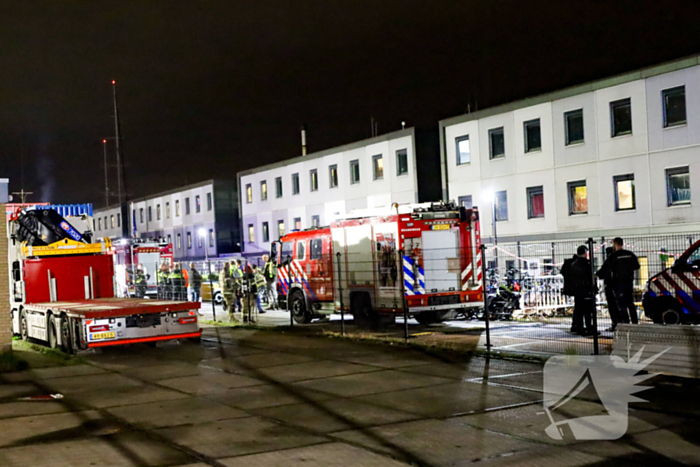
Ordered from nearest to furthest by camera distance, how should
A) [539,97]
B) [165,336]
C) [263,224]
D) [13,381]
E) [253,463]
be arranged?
1. [253,463]
2. [13,381]
3. [165,336]
4. [539,97]
5. [263,224]

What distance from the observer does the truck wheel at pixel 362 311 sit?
18.8m

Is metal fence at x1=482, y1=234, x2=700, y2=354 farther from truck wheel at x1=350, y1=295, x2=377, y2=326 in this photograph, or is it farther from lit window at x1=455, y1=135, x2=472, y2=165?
lit window at x1=455, y1=135, x2=472, y2=165

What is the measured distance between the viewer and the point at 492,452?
7.00 metres

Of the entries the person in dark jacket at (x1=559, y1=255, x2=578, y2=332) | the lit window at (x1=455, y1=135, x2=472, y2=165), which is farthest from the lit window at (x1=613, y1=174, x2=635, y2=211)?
the person in dark jacket at (x1=559, y1=255, x2=578, y2=332)

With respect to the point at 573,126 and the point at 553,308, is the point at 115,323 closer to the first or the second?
the point at 553,308

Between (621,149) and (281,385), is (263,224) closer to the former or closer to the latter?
(621,149)

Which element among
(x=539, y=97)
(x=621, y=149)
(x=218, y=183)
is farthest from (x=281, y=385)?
(x=218, y=183)

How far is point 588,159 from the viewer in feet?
104

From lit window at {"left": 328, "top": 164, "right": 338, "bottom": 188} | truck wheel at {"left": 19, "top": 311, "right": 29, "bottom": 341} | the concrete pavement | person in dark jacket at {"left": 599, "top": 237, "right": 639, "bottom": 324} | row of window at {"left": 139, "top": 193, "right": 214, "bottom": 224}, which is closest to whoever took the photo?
the concrete pavement

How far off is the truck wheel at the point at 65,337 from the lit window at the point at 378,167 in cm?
2766

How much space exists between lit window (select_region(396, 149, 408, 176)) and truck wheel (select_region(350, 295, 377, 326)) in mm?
22189

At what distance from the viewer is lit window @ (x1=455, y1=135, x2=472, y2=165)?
122ft

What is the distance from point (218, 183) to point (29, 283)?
44.1 metres

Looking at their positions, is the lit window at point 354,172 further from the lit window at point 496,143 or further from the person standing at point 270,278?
the person standing at point 270,278
